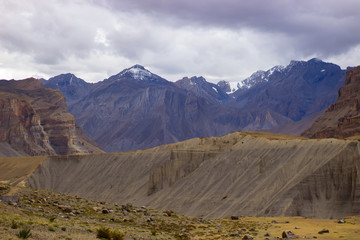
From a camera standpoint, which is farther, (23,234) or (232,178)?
(232,178)

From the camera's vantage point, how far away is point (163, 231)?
42.5 metres

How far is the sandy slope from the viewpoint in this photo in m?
70.3

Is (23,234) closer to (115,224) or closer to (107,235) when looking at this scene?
(107,235)

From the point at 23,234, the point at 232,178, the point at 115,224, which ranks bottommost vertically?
the point at 115,224

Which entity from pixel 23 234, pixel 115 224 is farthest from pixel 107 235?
pixel 115 224

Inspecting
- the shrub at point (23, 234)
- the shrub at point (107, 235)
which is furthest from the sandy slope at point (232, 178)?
the shrub at point (23, 234)

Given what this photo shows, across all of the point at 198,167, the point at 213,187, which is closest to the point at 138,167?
the point at 198,167

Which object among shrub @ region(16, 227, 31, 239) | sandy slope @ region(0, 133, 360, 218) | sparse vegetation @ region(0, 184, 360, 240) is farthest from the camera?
sandy slope @ region(0, 133, 360, 218)

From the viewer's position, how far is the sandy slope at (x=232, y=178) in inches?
2768

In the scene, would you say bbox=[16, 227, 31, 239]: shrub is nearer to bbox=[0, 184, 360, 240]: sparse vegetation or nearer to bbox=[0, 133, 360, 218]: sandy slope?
bbox=[0, 184, 360, 240]: sparse vegetation

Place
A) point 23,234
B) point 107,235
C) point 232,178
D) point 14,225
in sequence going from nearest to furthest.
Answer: point 23,234 → point 14,225 → point 107,235 → point 232,178

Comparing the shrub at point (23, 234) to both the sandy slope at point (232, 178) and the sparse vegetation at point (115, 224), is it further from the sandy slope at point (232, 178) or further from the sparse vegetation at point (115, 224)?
the sandy slope at point (232, 178)

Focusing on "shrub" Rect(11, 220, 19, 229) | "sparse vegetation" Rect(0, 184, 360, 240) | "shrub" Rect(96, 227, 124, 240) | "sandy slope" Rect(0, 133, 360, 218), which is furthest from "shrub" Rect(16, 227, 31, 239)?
"sandy slope" Rect(0, 133, 360, 218)

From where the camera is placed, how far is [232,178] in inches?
3378
